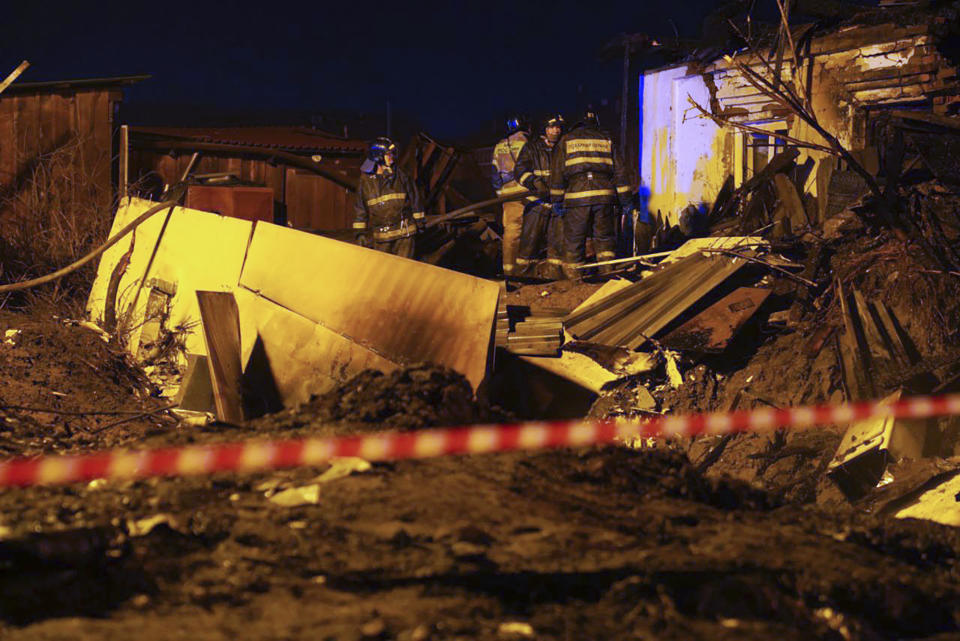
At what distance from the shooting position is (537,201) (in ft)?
37.1

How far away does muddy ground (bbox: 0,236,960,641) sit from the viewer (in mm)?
2854

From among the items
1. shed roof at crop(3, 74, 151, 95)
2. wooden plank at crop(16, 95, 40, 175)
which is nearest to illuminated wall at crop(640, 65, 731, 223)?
shed roof at crop(3, 74, 151, 95)

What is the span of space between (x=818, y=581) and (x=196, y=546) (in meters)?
2.19

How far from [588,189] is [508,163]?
190 centimetres

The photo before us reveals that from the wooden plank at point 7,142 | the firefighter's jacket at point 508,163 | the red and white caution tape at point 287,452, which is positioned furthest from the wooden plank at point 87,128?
the red and white caution tape at point 287,452

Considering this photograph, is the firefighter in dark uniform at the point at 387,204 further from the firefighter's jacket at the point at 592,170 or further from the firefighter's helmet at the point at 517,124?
the firefighter's jacket at the point at 592,170

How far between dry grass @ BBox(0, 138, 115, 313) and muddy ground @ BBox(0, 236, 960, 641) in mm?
7192

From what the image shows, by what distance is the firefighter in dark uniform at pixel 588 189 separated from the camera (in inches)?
406

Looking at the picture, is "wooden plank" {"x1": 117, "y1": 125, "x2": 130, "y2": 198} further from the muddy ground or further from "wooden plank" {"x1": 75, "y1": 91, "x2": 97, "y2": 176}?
the muddy ground

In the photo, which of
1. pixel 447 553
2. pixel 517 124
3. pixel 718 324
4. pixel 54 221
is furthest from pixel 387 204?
pixel 447 553

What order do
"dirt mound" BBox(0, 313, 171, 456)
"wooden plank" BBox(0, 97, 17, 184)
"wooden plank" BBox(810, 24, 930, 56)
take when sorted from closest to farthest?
"dirt mound" BBox(0, 313, 171, 456) → "wooden plank" BBox(810, 24, 930, 56) → "wooden plank" BBox(0, 97, 17, 184)

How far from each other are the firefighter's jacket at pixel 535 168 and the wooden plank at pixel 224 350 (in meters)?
4.63

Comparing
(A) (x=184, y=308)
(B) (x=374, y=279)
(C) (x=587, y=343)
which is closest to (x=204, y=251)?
(A) (x=184, y=308)

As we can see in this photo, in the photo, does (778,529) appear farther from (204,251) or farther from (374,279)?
(204,251)
